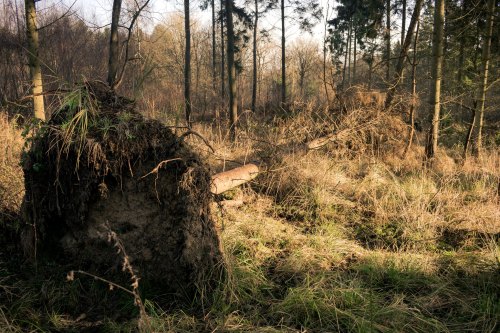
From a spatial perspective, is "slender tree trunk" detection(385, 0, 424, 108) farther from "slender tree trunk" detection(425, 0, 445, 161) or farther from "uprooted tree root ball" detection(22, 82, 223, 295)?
"uprooted tree root ball" detection(22, 82, 223, 295)

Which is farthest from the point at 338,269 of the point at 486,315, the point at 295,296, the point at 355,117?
the point at 355,117

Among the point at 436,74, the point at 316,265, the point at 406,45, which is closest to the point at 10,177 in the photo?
the point at 316,265

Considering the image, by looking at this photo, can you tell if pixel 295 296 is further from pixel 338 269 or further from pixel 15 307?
pixel 15 307

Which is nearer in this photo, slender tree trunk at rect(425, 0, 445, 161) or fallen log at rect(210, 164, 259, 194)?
fallen log at rect(210, 164, 259, 194)

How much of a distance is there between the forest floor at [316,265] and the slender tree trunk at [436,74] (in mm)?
2026

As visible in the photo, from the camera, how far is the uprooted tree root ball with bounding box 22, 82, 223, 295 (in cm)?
303

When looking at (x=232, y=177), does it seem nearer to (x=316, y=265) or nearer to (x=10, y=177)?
(x=316, y=265)

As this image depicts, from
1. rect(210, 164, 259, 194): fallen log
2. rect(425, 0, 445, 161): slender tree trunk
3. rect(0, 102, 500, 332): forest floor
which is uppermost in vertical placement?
rect(425, 0, 445, 161): slender tree trunk

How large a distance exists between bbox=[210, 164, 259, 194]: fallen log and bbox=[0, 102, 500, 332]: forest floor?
0.32 metres

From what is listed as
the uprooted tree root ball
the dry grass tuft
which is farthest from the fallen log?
the dry grass tuft

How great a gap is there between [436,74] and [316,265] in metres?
6.12

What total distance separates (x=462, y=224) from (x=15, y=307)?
199 inches

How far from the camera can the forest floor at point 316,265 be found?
2.72m

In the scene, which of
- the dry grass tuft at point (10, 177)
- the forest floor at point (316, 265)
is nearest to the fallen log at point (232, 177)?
the forest floor at point (316, 265)
